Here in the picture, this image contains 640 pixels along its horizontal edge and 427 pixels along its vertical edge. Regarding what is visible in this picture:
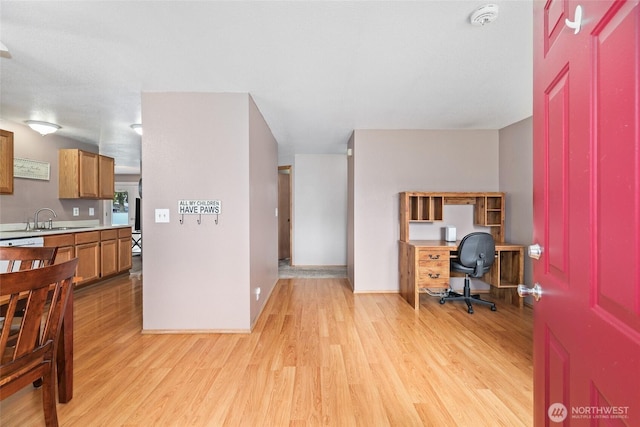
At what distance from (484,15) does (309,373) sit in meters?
2.47

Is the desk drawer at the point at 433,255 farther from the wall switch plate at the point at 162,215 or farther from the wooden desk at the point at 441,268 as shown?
the wall switch plate at the point at 162,215

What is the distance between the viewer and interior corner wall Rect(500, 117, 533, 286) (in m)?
3.32

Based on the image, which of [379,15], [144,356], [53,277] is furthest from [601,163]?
[144,356]

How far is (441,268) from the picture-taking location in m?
3.22

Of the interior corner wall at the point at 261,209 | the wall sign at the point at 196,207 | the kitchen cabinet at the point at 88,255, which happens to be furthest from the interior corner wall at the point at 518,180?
the kitchen cabinet at the point at 88,255

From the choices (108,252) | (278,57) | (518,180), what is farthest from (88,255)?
(518,180)

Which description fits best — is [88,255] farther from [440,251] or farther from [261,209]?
[440,251]

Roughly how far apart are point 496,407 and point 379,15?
2.35 metres

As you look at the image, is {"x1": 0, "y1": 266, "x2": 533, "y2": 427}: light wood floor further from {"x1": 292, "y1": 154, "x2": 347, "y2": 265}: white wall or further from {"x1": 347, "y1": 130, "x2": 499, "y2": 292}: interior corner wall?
{"x1": 292, "y1": 154, "x2": 347, "y2": 265}: white wall

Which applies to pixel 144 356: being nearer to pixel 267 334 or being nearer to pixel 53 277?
pixel 267 334

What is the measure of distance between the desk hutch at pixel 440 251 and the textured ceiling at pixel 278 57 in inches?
41.1

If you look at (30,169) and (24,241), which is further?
(30,169)

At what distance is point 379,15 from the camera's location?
162 centimetres

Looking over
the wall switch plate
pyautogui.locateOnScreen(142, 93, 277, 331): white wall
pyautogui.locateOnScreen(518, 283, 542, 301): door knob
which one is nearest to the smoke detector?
pyautogui.locateOnScreen(518, 283, 542, 301): door knob
